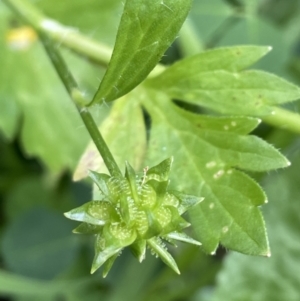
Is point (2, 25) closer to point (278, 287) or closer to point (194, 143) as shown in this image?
point (194, 143)

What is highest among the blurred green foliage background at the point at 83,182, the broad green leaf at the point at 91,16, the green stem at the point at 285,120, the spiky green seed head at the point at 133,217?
the green stem at the point at 285,120

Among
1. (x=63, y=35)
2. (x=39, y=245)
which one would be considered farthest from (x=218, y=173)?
(x=39, y=245)

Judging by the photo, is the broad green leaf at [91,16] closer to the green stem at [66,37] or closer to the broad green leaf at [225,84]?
the green stem at [66,37]

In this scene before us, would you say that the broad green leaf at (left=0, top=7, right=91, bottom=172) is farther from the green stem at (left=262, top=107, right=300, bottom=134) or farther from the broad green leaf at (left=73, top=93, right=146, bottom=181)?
the green stem at (left=262, top=107, right=300, bottom=134)

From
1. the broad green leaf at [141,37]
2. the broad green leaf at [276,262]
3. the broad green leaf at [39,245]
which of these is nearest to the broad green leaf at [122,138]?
the broad green leaf at [141,37]

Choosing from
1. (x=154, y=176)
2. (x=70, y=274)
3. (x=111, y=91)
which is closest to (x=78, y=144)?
(x=70, y=274)

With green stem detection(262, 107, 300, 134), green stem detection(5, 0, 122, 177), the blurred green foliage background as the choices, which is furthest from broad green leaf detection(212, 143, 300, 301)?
green stem detection(5, 0, 122, 177)
